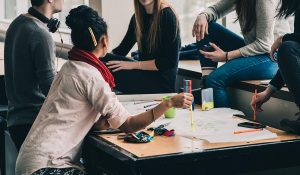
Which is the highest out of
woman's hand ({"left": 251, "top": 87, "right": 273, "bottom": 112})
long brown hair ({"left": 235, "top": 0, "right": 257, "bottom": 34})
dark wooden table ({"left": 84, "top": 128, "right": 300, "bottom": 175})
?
long brown hair ({"left": 235, "top": 0, "right": 257, "bottom": 34})

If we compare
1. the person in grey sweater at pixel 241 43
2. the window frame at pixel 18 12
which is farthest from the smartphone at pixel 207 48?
the window frame at pixel 18 12

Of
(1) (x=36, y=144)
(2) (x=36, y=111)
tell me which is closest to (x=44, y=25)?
(2) (x=36, y=111)

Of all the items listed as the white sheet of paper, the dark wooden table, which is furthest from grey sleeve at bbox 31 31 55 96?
the dark wooden table

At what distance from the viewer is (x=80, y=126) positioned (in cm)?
213

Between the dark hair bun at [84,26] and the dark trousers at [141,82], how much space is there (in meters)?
0.99

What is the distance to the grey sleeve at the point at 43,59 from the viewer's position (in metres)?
2.53

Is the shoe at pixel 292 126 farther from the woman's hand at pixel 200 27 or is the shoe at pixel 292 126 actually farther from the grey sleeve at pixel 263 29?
the woman's hand at pixel 200 27

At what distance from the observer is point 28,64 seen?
257 cm

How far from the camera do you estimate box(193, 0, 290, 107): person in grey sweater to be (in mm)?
2734

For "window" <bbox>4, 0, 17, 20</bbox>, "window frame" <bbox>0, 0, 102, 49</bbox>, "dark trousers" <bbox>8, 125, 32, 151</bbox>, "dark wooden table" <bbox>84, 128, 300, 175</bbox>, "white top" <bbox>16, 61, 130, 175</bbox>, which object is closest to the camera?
"dark wooden table" <bbox>84, 128, 300, 175</bbox>

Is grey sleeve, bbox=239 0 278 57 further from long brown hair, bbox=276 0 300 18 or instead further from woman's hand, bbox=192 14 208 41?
long brown hair, bbox=276 0 300 18

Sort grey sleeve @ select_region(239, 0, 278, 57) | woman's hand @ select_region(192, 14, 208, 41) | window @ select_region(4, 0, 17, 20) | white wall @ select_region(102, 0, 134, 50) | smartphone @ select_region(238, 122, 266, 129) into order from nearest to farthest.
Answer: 1. smartphone @ select_region(238, 122, 266, 129)
2. grey sleeve @ select_region(239, 0, 278, 57)
3. woman's hand @ select_region(192, 14, 208, 41)
4. white wall @ select_region(102, 0, 134, 50)
5. window @ select_region(4, 0, 17, 20)

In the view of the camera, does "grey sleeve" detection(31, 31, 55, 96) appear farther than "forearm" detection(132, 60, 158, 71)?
No

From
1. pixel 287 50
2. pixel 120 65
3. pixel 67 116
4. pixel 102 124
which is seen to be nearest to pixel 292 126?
pixel 287 50
